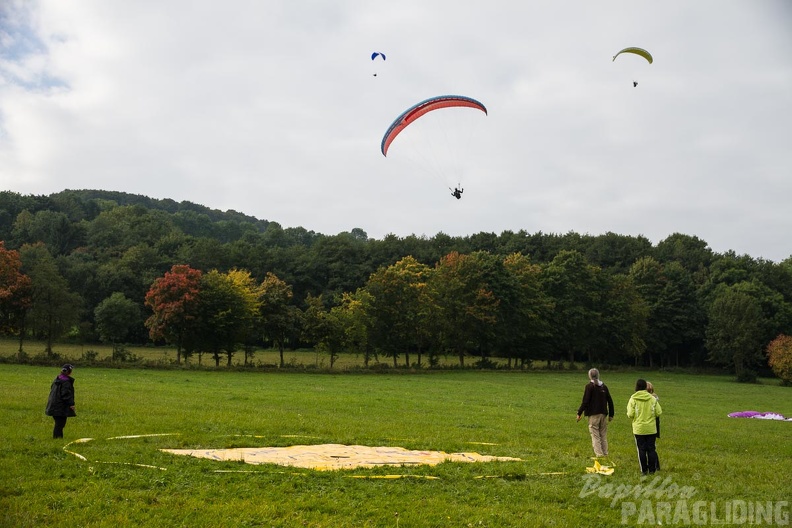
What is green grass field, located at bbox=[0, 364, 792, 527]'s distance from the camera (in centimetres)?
908

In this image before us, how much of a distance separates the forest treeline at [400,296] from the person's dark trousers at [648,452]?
46.1 meters

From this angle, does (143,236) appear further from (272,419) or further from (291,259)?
(272,419)

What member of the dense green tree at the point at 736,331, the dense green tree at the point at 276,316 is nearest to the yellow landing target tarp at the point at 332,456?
the dense green tree at the point at 276,316

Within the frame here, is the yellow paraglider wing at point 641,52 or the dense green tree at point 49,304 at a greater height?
the yellow paraglider wing at point 641,52

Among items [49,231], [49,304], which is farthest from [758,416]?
[49,231]

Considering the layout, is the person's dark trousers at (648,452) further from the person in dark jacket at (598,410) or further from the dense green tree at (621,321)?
the dense green tree at (621,321)

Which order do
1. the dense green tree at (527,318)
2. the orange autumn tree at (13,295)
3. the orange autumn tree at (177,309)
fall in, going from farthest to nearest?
1. the dense green tree at (527,318)
2. the orange autumn tree at (177,309)
3. the orange autumn tree at (13,295)

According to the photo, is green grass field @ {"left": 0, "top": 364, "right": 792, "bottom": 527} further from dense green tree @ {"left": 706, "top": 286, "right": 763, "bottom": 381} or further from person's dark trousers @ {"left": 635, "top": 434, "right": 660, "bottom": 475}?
dense green tree @ {"left": 706, "top": 286, "right": 763, "bottom": 381}

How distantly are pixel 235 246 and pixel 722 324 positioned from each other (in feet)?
230

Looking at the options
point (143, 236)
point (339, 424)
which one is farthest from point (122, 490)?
point (143, 236)

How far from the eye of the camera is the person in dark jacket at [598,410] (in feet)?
49.2

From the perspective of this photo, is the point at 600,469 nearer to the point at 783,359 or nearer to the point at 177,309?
the point at 177,309

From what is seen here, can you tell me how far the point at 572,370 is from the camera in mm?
71250

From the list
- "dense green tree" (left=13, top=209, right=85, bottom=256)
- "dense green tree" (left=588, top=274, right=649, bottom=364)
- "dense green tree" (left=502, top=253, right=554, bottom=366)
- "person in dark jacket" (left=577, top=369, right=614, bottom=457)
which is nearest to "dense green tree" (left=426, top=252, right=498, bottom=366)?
"dense green tree" (left=502, top=253, right=554, bottom=366)
